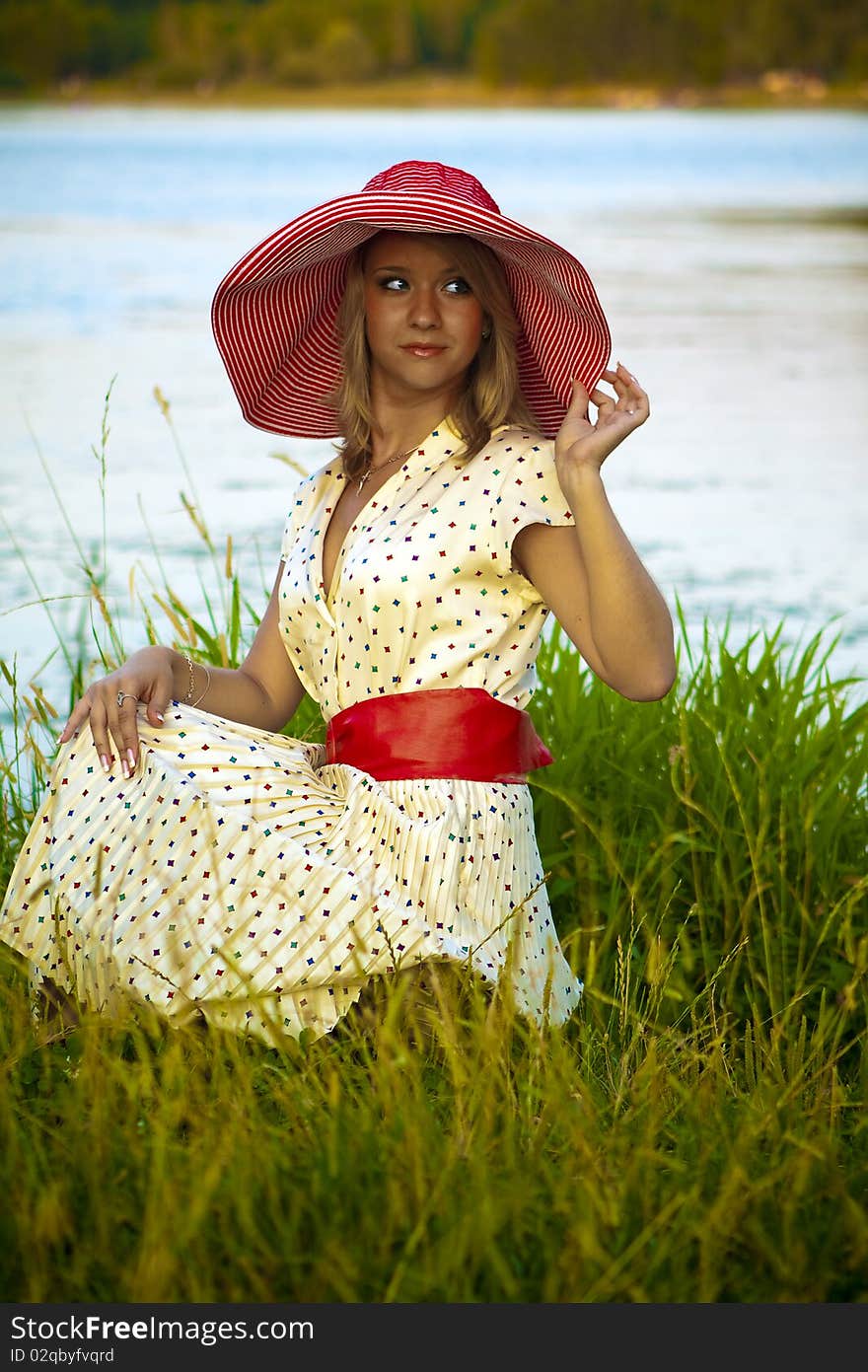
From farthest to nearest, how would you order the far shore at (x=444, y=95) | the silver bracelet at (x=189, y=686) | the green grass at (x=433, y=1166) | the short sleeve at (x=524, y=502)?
the far shore at (x=444, y=95)
the silver bracelet at (x=189, y=686)
the short sleeve at (x=524, y=502)
the green grass at (x=433, y=1166)

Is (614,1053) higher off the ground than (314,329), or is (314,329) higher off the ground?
(314,329)

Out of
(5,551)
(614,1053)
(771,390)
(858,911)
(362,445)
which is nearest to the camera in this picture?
(614,1053)

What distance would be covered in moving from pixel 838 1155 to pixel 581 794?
1093 millimetres

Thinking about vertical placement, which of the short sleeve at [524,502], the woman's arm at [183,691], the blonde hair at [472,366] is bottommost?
the woman's arm at [183,691]

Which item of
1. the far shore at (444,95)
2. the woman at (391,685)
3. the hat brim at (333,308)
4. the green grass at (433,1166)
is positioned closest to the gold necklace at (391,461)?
the woman at (391,685)

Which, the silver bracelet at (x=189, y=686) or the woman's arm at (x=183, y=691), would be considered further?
the silver bracelet at (x=189, y=686)

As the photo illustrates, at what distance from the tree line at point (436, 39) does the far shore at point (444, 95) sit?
117 centimetres

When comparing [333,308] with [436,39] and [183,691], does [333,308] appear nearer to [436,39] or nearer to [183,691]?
[183,691]

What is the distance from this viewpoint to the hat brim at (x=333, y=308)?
2.38m

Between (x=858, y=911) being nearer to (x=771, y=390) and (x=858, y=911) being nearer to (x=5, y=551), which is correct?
(x=5, y=551)

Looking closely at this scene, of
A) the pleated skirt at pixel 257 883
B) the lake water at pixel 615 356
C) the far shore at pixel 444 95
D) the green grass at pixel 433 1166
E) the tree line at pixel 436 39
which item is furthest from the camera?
the far shore at pixel 444 95

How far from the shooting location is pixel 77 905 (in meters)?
2.32

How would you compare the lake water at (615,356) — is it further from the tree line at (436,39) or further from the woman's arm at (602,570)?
the tree line at (436,39)

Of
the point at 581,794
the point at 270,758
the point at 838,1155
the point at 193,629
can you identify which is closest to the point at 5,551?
the point at 193,629
